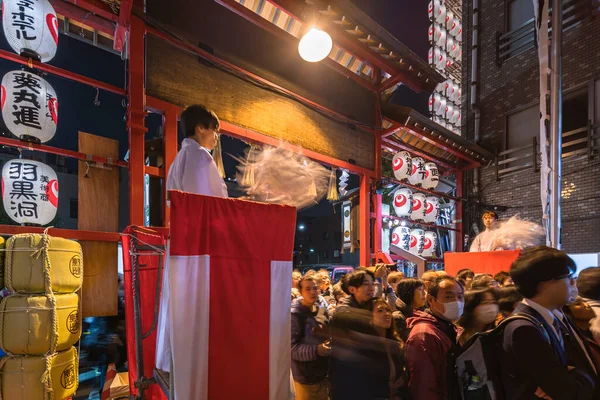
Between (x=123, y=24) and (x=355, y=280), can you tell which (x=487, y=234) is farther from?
(x=123, y=24)


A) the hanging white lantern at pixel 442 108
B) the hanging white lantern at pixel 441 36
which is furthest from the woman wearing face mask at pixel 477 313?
the hanging white lantern at pixel 441 36

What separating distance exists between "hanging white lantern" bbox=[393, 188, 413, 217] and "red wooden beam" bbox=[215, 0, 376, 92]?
159 inches

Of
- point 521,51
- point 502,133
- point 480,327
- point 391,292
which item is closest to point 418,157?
point 502,133

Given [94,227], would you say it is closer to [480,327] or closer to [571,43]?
[480,327]

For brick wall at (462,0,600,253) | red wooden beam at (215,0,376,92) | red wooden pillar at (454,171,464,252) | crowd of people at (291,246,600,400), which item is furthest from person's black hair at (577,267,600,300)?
red wooden pillar at (454,171,464,252)

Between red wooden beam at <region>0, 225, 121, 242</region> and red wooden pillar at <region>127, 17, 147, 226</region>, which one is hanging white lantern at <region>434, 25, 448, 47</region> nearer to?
red wooden pillar at <region>127, 17, 147, 226</region>

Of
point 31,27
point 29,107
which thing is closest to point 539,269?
point 29,107

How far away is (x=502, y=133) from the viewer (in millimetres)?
14117

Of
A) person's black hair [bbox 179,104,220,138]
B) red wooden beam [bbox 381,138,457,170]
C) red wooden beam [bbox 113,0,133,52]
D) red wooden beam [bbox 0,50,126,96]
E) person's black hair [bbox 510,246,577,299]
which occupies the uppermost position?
red wooden beam [bbox 113,0,133,52]

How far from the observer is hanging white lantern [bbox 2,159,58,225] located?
4.98 meters

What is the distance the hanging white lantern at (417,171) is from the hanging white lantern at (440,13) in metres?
11.6

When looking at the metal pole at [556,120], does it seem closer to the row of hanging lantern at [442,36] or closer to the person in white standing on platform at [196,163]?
the person in white standing on platform at [196,163]

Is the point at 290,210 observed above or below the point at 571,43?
below

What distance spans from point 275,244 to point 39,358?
10.8 feet
